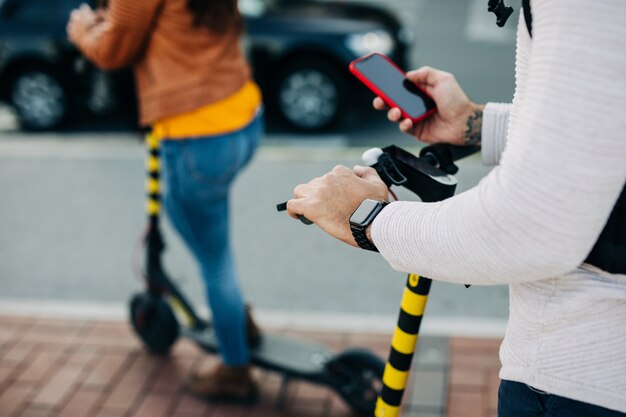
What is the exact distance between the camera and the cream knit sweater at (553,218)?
3.60 feet

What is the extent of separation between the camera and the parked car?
7.62 m

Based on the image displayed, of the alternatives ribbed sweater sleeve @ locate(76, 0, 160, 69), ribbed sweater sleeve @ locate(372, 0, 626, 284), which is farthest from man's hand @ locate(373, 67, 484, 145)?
ribbed sweater sleeve @ locate(76, 0, 160, 69)

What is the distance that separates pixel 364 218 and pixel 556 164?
421 millimetres

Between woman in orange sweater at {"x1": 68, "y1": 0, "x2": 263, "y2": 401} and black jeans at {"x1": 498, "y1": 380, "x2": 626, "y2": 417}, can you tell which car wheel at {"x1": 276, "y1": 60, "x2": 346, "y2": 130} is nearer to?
woman in orange sweater at {"x1": 68, "y1": 0, "x2": 263, "y2": 401}

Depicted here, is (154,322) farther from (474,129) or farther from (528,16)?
(528,16)

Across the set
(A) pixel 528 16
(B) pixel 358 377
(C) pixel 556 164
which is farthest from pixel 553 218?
(B) pixel 358 377

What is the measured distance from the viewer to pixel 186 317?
143 inches

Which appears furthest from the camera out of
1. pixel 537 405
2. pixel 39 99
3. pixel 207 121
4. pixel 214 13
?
pixel 39 99

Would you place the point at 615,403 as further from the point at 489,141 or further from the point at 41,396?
the point at 41,396

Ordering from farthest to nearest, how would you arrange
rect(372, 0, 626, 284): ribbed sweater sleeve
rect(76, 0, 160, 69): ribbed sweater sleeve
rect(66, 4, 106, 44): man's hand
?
rect(66, 4, 106, 44): man's hand → rect(76, 0, 160, 69): ribbed sweater sleeve → rect(372, 0, 626, 284): ribbed sweater sleeve

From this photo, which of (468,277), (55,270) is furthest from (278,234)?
(468,277)

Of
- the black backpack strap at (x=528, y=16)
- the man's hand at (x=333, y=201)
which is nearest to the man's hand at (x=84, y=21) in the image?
the man's hand at (x=333, y=201)

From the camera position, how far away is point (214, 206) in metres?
2.98

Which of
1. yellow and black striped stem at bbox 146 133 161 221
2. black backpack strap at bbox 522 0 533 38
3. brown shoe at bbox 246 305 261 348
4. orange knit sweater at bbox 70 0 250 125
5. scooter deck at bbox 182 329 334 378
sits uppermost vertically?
black backpack strap at bbox 522 0 533 38
